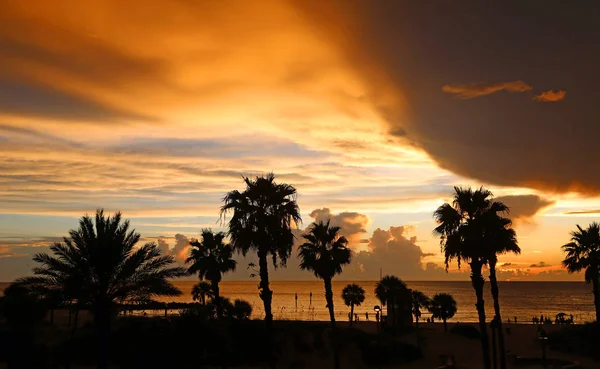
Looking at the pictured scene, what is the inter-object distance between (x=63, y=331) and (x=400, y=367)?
2770 centimetres

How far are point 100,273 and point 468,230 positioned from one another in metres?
22.3

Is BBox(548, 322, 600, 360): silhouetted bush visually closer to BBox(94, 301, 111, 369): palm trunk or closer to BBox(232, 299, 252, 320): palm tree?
BBox(232, 299, 252, 320): palm tree

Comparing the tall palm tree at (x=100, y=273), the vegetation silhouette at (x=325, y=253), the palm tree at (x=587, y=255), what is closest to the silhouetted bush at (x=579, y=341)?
the palm tree at (x=587, y=255)

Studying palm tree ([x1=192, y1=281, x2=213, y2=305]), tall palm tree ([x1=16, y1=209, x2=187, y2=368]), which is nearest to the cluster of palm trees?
tall palm tree ([x1=16, y1=209, x2=187, y2=368])

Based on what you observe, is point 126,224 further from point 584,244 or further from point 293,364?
point 584,244

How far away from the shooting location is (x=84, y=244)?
23203mm

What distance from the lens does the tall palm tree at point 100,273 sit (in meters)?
22.9

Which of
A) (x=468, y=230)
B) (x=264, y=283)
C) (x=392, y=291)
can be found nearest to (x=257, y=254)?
(x=264, y=283)

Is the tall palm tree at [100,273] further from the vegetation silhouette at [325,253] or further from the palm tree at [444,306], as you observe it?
the palm tree at [444,306]

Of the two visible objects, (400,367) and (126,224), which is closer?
(126,224)

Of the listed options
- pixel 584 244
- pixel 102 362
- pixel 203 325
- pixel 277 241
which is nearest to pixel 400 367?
pixel 277 241

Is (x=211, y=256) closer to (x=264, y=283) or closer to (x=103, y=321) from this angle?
(x=264, y=283)

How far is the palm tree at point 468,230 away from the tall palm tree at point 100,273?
59.6ft

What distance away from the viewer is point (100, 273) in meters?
23.2
